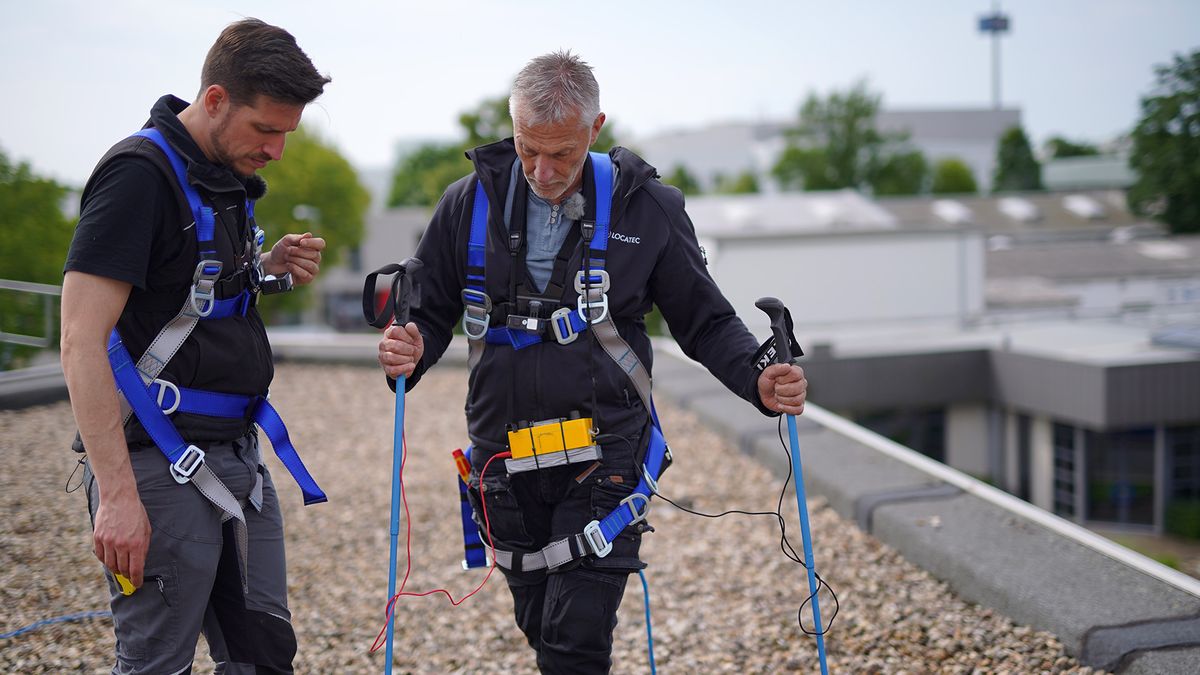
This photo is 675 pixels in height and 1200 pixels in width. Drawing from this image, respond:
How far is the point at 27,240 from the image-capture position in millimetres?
9164

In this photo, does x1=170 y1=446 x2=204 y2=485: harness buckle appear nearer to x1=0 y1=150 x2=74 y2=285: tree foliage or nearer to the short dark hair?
the short dark hair

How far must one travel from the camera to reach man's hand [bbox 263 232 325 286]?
287 cm

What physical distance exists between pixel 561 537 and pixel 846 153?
76.8 metres

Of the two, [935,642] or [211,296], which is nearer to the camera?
[211,296]

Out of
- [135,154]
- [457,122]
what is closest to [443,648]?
[135,154]

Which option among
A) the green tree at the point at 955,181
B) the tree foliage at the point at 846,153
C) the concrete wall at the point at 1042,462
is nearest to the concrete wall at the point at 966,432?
the concrete wall at the point at 1042,462

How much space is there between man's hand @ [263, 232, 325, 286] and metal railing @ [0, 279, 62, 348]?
676 cm

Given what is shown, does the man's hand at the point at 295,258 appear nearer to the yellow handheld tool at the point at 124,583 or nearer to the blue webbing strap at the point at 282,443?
the blue webbing strap at the point at 282,443

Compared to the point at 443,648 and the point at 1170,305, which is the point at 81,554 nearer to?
the point at 443,648

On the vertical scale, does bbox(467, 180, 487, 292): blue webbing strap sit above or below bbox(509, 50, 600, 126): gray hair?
below

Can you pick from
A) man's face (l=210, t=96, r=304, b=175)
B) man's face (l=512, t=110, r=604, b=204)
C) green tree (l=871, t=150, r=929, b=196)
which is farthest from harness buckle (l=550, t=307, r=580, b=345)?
green tree (l=871, t=150, r=929, b=196)

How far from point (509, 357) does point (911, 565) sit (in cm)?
300

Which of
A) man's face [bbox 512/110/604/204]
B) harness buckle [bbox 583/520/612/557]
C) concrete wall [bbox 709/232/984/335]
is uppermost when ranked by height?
man's face [bbox 512/110/604/204]

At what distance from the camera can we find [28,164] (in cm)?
886
